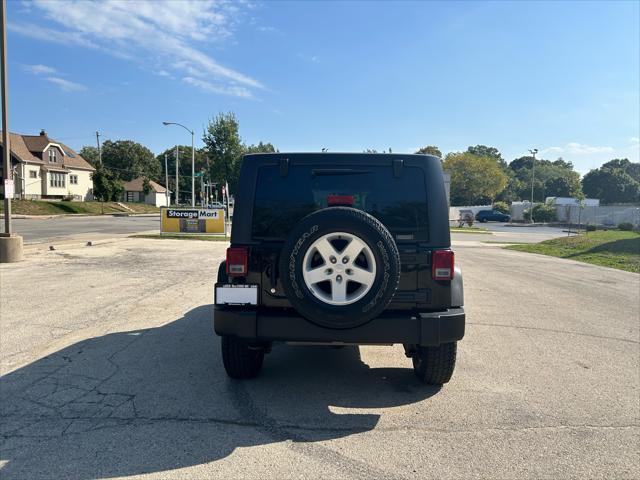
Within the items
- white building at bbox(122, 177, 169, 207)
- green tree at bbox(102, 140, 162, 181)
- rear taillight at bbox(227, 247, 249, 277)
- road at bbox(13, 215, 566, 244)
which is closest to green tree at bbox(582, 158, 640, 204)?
road at bbox(13, 215, 566, 244)

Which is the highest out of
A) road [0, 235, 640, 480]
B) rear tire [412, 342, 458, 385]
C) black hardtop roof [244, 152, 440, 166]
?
black hardtop roof [244, 152, 440, 166]

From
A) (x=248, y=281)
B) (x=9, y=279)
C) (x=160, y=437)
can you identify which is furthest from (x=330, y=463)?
(x=9, y=279)

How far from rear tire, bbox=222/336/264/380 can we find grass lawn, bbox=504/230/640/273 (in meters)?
14.7

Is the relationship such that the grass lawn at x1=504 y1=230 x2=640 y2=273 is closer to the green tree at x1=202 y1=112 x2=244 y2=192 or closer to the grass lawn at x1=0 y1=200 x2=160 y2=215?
the green tree at x1=202 y1=112 x2=244 y2=192

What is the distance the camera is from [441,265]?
386 centimetres

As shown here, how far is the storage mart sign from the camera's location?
895 inches

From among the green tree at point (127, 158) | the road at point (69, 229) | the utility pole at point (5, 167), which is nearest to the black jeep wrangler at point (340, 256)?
the utility pole at point (5, 167)

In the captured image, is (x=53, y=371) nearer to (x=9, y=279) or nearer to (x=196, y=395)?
(x=196, y=395)

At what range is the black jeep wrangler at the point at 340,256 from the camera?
3557 millimetres

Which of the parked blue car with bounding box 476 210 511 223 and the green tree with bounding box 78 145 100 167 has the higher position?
the green tree with bounding box 78 145 100 167

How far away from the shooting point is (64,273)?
11.2m

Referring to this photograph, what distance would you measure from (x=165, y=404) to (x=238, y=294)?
112cm

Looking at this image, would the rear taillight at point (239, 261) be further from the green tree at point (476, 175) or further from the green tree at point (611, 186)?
the green tree at point (611, 186)

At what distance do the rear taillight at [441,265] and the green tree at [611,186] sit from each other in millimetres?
107541
